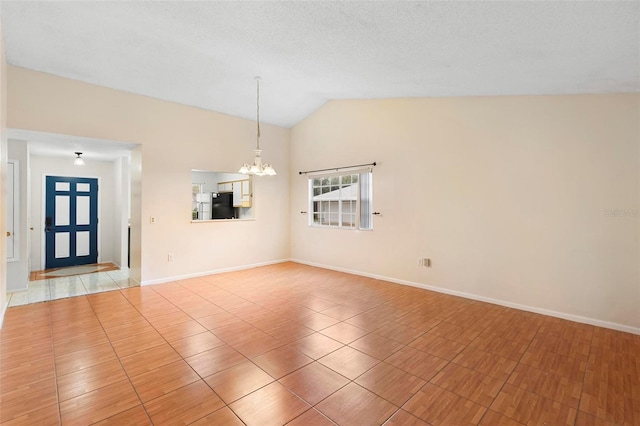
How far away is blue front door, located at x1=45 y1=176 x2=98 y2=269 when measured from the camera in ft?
20.6

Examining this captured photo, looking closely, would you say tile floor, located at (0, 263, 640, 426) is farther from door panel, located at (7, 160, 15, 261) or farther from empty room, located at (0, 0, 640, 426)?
door panel, located at (7, 160, 15, 261)

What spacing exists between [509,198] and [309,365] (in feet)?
10.9

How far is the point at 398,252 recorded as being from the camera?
16.6 feet

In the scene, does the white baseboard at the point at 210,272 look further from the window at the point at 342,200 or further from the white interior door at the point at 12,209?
the white interior door at the point at 12,209

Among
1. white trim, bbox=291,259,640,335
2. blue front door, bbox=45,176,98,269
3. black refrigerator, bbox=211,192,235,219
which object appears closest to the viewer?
white trim, bbox=291,259,640,335

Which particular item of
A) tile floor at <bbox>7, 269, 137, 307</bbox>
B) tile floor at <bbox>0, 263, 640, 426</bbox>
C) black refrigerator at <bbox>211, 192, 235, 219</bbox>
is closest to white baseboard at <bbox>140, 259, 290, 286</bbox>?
tile floor at <bbox>7, 269, 137, 307</bbox>

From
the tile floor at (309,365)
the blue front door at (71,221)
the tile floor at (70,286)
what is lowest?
the tile floor at (309,365)

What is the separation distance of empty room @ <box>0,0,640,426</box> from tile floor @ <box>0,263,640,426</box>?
0.08ft

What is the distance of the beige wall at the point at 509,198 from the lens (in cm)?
328

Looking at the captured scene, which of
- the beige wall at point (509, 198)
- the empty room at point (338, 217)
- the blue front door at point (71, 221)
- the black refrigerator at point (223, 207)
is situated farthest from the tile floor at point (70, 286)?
the beige wall at point (509, 198)

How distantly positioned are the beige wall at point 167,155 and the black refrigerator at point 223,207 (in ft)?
2.55

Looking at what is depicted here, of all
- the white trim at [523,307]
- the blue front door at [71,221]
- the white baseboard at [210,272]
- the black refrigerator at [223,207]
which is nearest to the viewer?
the white trim at [523,307]

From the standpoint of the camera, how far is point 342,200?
235 inches

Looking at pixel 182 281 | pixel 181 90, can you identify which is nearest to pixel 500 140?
pixel 181 90
